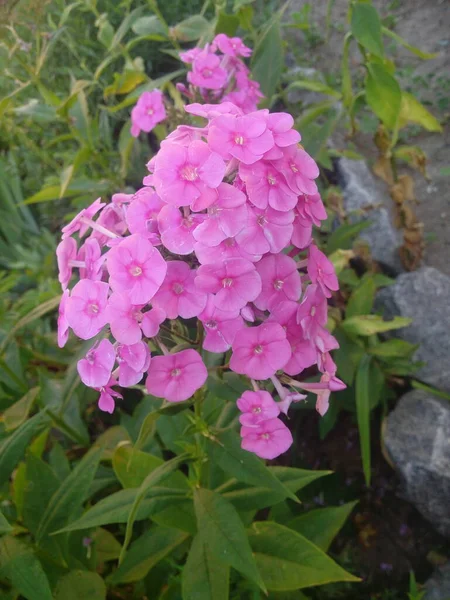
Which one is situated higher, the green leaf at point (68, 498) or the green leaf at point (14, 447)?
the green leaf at point (14, 447)

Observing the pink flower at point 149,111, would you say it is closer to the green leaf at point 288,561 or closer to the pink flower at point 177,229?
the pink flower at point 177,229

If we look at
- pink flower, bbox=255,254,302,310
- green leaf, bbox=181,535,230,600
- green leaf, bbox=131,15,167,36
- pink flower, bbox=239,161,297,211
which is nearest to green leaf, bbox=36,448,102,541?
green leaf, bbox=181,535,230,600

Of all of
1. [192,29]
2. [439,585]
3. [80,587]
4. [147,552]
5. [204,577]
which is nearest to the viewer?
[204,577]

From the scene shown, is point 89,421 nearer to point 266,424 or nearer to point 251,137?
point 266,424

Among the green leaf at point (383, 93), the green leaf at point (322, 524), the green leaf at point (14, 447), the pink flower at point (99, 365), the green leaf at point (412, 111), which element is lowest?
the green leaf at point (322, 524)

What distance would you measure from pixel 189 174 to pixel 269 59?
134 centimetres

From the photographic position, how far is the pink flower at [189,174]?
2.75ft

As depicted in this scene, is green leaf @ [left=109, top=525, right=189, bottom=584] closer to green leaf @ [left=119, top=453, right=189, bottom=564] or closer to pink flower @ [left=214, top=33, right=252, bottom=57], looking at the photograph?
green leaf @ [left=119, top=453, right=189, bottom=564]

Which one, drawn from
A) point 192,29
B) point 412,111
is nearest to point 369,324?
point 412,111

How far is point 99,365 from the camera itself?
2.94ft

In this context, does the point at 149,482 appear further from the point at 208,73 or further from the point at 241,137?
the point at 208,73

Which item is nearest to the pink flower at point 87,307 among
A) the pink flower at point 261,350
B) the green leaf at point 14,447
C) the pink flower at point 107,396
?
the pink flower at point 107,396

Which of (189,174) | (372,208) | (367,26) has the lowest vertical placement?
(372,208)

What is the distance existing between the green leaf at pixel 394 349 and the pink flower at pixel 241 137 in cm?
113
